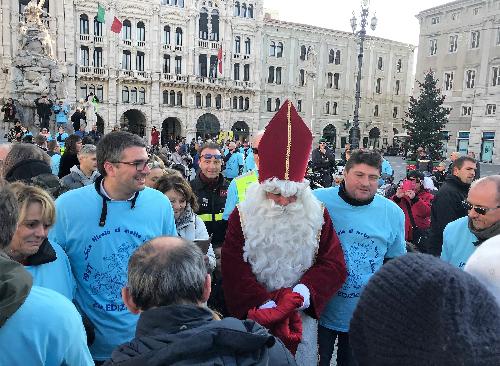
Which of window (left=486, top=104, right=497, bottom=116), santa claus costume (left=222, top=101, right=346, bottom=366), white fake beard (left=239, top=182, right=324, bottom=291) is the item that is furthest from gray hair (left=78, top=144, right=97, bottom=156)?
window (left=486, top=104, right=497, bottom=116)

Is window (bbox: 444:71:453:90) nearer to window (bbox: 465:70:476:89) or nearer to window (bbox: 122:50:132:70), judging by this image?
window (bbox: 465:70:476:89)

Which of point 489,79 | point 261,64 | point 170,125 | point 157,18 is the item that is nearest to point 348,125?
point 261,64

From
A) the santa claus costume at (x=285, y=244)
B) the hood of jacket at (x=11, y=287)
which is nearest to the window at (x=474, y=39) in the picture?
the santa claus costume at (x=285, y=244)

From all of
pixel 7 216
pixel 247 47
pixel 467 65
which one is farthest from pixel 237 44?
pixel 7 216

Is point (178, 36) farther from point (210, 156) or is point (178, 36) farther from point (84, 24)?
point (210, 156)

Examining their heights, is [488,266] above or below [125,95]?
below

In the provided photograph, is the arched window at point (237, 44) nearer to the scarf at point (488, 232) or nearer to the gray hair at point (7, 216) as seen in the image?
the scarf at point (488, 232)

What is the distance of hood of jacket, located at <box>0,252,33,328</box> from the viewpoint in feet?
4.66

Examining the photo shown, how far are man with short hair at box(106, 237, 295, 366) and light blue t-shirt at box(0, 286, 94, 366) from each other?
262mm

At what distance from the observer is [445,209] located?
460cm

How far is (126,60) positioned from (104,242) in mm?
43005

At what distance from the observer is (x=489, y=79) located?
1369 inches

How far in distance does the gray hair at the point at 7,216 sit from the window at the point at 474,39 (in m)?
40.8

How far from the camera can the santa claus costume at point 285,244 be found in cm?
284
